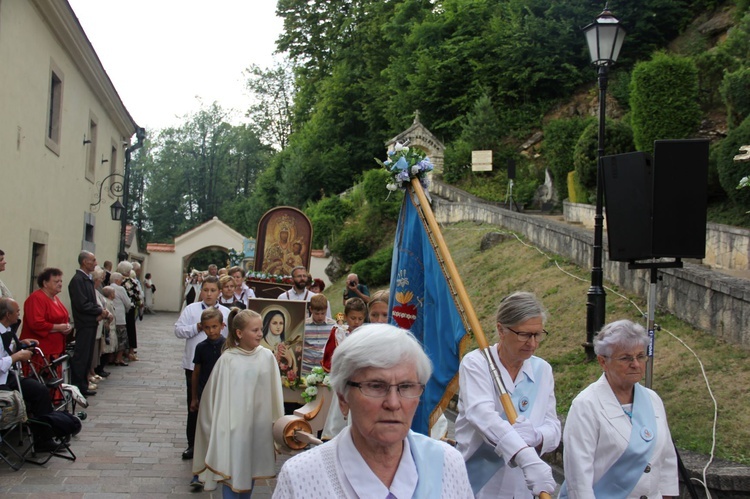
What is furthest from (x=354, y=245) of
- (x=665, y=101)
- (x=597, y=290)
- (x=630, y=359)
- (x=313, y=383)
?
(x=630, y=359)

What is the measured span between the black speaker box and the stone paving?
160 inches

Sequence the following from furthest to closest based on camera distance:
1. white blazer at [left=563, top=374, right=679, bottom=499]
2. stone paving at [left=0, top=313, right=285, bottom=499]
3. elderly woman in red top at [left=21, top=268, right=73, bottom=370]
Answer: elderly woman in red top at [left=21, top=268, right=73, bottom=370], stone paving at [left=0, top=313, right=285, bottom=499], white blazer at [left=563, top=374, right=679, bottom=499]

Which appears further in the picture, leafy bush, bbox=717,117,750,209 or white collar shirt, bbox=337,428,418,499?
leafy bush, bbox=717,117,750,209

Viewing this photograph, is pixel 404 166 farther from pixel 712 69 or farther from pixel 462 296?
pixel 712 69

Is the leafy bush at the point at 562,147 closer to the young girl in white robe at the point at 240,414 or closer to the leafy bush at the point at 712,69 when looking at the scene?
the leafy bush at the point at 712,69

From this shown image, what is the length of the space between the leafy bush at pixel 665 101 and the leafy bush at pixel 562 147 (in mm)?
5596

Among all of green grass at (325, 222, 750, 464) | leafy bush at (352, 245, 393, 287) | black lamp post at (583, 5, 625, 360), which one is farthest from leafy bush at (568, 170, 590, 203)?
black lamp post at (583, 5, 625, 360)

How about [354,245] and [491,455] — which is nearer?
[491,455]

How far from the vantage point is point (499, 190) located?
124ft

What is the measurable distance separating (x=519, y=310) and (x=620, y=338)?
0.56 metres

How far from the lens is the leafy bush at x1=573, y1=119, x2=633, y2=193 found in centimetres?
2512

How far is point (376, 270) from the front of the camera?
88.1 feet

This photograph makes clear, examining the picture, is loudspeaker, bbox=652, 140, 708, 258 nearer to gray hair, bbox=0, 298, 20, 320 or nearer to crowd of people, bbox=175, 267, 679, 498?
crowd of people, bbox=175, 267, 679, 498

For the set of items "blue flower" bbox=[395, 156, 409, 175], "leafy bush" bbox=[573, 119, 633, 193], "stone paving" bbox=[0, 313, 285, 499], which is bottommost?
"stone paving" bbox=[0, 313, 285, 499]
